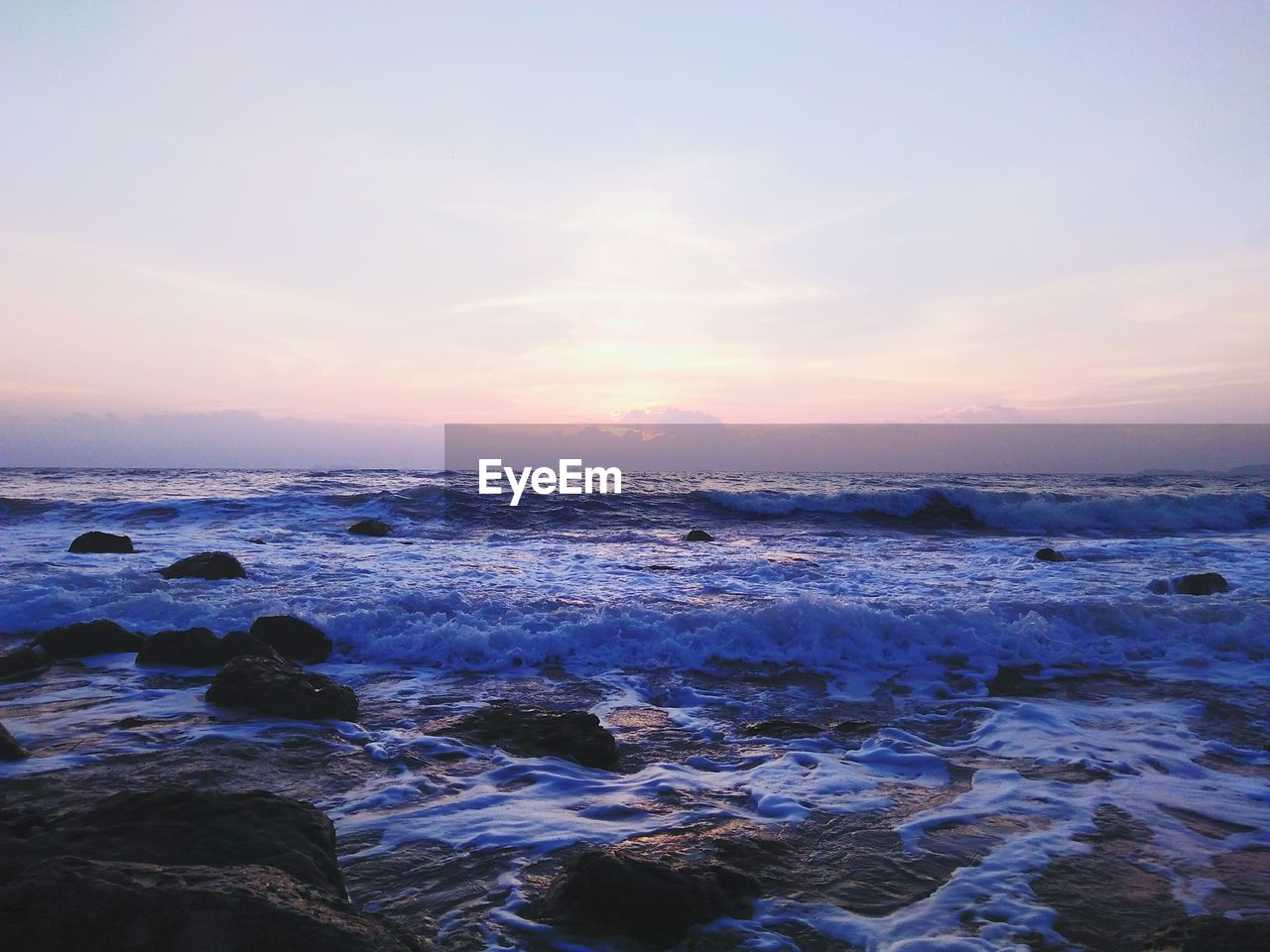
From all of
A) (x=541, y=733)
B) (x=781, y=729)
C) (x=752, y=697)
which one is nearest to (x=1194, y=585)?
(x=752, y=697)

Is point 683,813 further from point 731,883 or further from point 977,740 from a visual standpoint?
point 977,740

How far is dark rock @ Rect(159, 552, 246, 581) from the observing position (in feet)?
41.3

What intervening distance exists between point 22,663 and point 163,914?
279 inches

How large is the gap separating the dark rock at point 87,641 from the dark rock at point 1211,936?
959 cm

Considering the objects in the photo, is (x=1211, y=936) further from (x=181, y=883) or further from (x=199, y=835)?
(x=199, y=835)

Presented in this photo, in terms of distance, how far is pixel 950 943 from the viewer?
3459mm

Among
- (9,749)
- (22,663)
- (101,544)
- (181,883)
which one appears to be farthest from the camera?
(101,544)

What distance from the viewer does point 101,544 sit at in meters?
15.6

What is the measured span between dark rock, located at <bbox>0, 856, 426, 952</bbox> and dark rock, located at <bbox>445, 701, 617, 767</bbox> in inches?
124

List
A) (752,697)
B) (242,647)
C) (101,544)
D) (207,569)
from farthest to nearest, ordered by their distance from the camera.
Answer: (101,544) → (207,569) → (242,647) → (752,697)

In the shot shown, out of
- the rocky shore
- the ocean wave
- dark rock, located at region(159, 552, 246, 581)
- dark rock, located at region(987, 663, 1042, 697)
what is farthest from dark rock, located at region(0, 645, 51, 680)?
the ocean wave

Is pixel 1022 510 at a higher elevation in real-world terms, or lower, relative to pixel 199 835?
lower

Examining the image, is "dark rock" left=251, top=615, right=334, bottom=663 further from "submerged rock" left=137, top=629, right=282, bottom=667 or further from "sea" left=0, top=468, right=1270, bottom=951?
"submerged rock" left=137, top=629, right=282, bottom=667

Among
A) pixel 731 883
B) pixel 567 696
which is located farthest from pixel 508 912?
pixel 567 696
